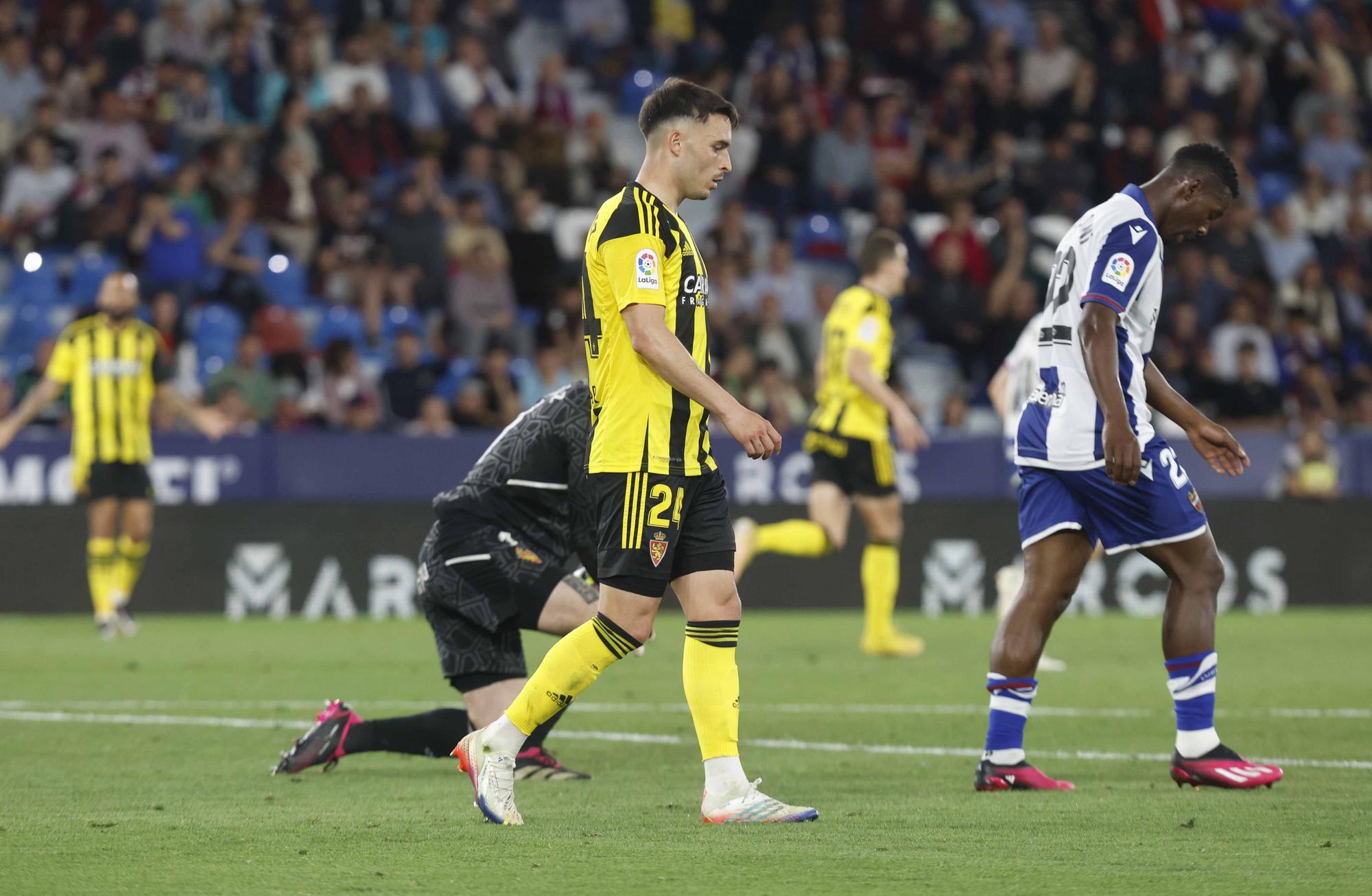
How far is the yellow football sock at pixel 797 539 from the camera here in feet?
39.5

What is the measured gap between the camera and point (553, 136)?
61.0ft

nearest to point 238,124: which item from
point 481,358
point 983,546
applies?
point 481,358

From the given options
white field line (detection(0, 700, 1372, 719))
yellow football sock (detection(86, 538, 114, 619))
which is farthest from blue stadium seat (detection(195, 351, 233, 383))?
white field line (detection(0, 700, 1372, 719))

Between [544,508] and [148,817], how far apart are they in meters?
1.82

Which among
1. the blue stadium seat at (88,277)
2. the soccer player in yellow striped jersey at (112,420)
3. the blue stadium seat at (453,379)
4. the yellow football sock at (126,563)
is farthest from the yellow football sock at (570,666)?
the blue stadium seat at (88,277)

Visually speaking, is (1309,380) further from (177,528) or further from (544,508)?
(544,508)

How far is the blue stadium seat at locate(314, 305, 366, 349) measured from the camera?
54.5ft

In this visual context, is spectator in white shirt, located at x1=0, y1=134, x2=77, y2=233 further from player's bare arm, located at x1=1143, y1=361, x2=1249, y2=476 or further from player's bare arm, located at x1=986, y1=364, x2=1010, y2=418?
player's bare arm, located at x1=1143, y1=361, x2=1249, y2=476

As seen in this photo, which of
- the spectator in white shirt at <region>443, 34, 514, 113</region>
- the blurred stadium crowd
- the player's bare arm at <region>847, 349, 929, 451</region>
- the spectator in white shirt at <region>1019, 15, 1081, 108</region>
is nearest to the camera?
the player's bare arm at <region>847, 349, 929, 451</region>

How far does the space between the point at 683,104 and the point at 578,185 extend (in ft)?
43.6

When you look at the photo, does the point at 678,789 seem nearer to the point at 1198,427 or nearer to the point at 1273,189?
the point at 1198,427

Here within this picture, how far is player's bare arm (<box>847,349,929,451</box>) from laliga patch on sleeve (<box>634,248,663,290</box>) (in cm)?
562

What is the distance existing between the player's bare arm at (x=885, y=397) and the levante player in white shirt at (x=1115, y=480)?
4466mm

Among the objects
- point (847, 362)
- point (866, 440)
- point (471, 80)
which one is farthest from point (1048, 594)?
point (471, 80)
